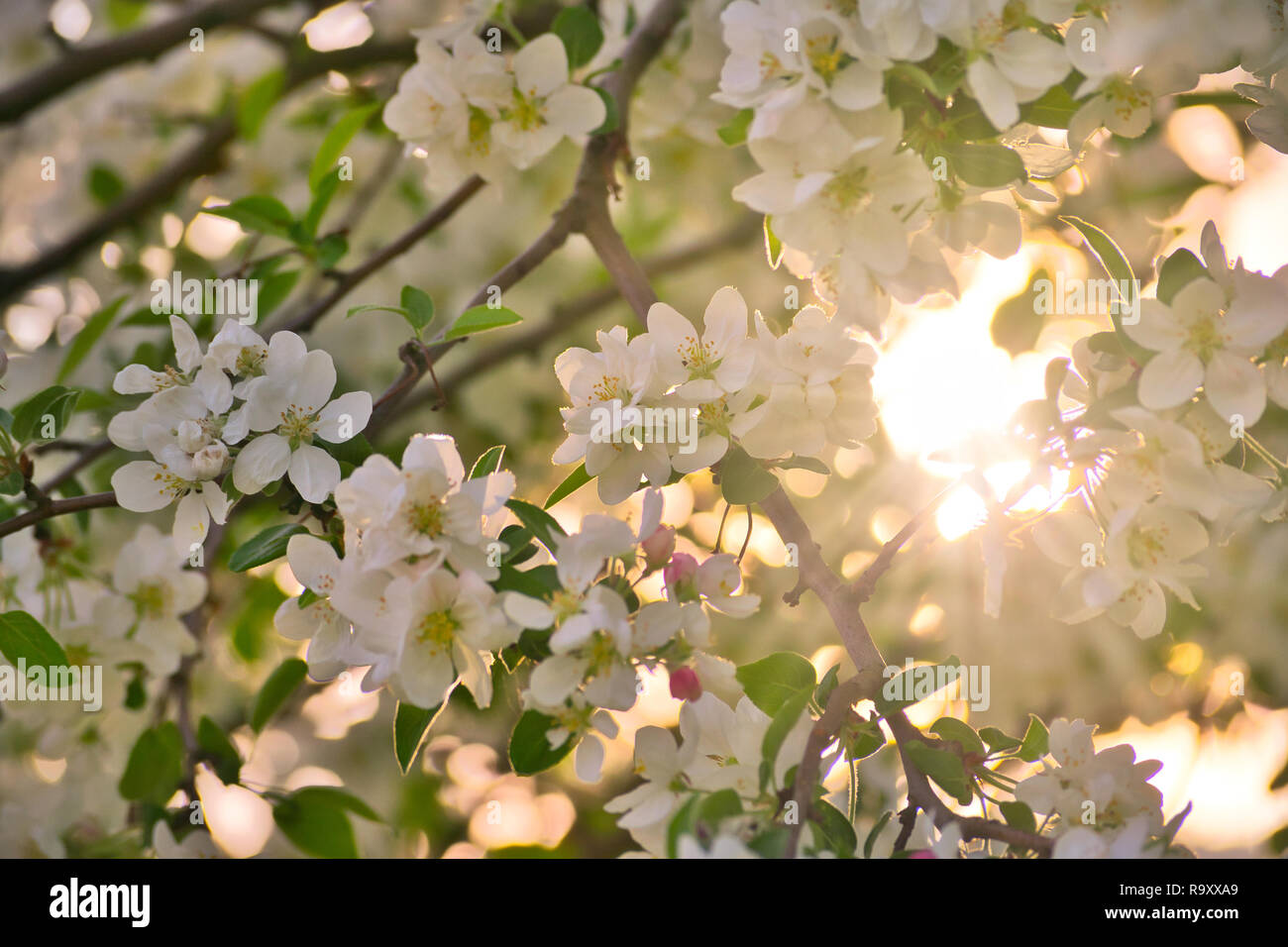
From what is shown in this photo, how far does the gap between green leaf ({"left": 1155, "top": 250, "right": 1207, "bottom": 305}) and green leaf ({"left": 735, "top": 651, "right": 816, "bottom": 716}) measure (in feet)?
1.54

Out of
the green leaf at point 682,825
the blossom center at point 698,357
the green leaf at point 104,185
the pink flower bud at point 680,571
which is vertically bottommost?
the green leaf at point 104,185

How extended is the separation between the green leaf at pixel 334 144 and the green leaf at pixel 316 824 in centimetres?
80

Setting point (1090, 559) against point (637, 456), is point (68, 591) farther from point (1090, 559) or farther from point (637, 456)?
point (1090, 559)

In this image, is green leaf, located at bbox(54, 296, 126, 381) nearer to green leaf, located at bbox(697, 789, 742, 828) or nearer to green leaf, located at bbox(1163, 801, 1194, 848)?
green leaf, located at bbox(697, 789, 742, 828)

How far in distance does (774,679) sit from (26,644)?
Result: 785 millimetres

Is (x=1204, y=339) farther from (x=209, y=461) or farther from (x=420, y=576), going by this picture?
(x=209, y=461)

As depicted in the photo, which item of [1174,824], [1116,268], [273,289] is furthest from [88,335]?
[1174,824]

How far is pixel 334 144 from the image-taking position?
127 cm

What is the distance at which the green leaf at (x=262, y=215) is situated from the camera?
1.19 meters

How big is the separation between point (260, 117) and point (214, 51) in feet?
4.02

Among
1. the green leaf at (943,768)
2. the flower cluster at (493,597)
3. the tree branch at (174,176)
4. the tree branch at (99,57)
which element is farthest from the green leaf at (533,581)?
the tree branch at (99,57)

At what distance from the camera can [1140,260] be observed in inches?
70.6

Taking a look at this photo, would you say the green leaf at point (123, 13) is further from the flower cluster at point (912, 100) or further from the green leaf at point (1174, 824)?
the green leaf at point (1174, 824)
